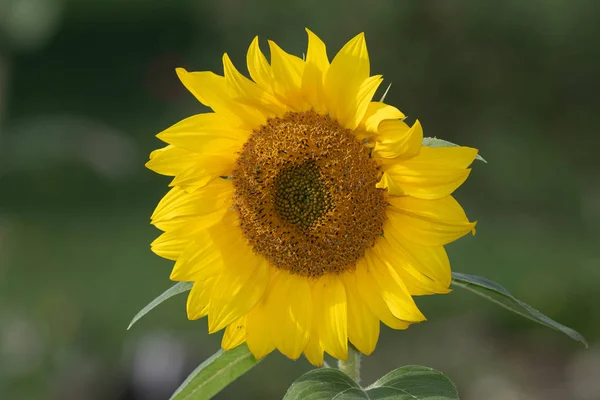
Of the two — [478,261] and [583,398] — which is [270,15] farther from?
[583,398]

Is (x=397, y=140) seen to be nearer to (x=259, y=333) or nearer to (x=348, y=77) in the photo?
(x=348, y=77)

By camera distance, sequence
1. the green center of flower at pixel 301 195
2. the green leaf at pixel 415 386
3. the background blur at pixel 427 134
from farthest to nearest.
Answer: the background blur at pixel 427 134
the green center of flower at pixel 301 195
the green leaf at pixel 415 386

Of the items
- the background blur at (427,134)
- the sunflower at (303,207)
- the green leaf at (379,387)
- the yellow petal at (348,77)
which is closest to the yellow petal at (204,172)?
the sunflower at (303,207)

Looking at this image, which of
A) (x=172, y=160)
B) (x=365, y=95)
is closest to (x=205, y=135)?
(x=172, y=160)

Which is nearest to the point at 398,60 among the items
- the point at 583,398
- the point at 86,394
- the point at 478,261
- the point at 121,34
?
the point at 478,261

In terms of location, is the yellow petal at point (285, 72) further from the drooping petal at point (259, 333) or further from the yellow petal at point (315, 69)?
the drooping petal at point (259, 333)
